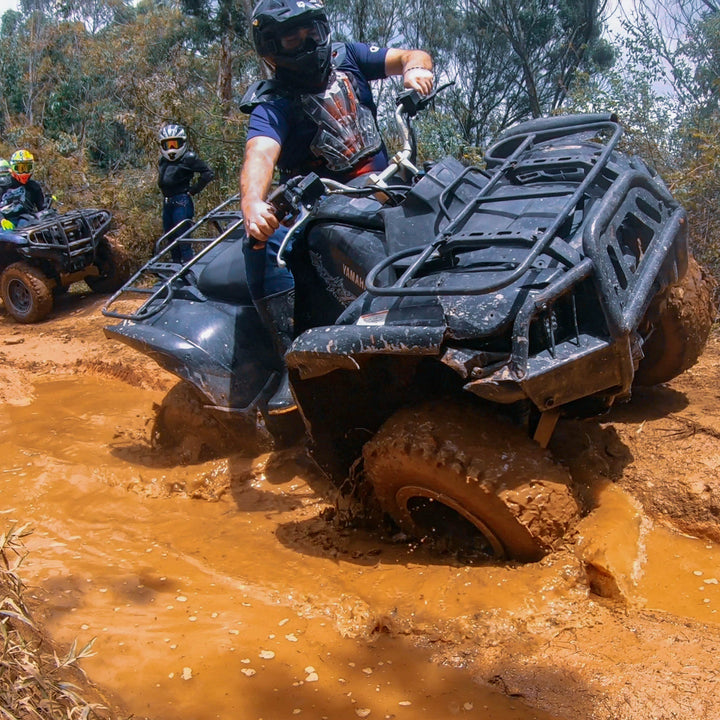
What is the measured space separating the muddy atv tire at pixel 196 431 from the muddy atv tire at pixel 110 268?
6132mm

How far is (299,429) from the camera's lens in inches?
159

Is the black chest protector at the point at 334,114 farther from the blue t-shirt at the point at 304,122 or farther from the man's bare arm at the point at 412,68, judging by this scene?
the man's bare arm at the point at 412,68

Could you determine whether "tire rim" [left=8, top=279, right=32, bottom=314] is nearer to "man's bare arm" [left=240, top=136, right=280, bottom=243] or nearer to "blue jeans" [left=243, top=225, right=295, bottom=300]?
"blue jeans" [left=243, top=225, right=295, bottom=300]

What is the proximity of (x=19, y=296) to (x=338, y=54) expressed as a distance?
23.2ft

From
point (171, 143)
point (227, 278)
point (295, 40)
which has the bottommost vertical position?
point (227, 278)

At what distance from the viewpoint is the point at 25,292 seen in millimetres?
9523

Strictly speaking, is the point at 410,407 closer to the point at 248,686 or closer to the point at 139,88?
the point at 248,686

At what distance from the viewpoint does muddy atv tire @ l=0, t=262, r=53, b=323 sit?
934 centimetres

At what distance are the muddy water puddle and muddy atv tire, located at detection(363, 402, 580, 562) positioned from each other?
0.14 m

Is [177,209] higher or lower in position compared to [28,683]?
higher

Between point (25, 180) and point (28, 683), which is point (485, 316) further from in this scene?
point (25, 180)

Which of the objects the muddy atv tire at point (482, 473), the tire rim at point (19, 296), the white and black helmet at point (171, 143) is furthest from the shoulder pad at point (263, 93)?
the tire rim at point (19, 296)

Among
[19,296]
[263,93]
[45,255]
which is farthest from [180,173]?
[263,93]

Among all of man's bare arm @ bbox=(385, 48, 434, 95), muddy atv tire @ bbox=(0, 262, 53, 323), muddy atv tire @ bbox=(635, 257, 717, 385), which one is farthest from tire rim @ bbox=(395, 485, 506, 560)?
muddy atv tire @ bbox=(0, 262, 53, 323)
